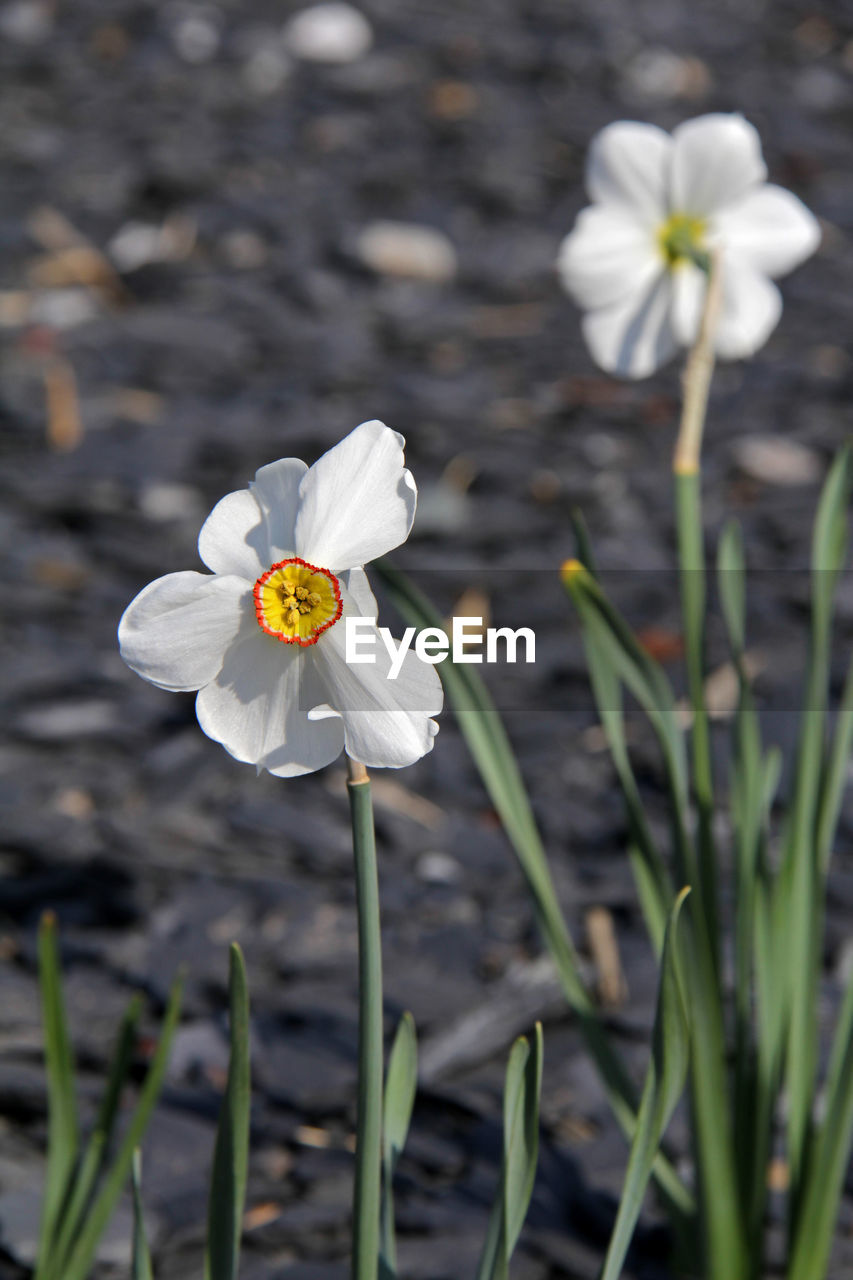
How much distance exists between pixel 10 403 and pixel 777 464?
1173 millimetres

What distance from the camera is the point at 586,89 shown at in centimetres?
292

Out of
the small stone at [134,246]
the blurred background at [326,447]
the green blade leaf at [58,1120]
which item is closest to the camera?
the green blade leaf at [58,1120]

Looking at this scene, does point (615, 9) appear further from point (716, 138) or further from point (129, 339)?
point (716, 138)

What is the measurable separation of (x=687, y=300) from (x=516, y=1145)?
54cm

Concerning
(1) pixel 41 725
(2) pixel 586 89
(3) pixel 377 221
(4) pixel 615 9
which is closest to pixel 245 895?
(1) pixel 41 725

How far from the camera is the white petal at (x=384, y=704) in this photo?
1.49 ft

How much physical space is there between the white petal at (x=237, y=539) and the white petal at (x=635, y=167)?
1.53ft

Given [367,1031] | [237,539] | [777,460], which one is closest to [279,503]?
[237,539]

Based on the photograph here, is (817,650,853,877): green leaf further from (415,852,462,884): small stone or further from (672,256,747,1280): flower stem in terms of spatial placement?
(415,852,462,884): small stone

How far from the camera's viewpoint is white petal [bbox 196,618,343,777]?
0.48m

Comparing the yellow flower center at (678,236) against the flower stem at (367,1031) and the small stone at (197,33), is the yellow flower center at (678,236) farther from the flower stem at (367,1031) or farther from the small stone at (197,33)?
the small stone at (197,33)

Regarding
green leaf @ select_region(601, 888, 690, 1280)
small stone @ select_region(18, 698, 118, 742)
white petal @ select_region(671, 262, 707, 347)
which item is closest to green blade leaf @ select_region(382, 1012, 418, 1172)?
green leaf @ select_region(601, 888, 690, 1280)

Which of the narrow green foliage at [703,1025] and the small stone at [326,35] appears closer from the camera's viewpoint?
the narrow green foliage at [703,1025]

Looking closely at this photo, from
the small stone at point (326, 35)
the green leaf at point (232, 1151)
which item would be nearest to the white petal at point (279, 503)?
the green leaf at point (232, 1151)
